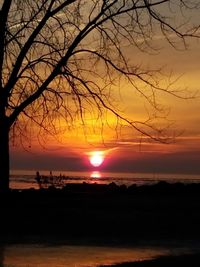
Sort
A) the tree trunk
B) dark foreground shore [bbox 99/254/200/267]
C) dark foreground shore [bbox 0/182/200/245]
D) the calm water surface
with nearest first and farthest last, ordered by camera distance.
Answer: dark foreground shore [bbox 99/254/200/267], the calm water surface, the tree trunk, dark foreground shore [bbox 0/182/200/245]

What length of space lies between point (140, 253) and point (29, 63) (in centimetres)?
636

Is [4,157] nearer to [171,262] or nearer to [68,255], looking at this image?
[68,255]

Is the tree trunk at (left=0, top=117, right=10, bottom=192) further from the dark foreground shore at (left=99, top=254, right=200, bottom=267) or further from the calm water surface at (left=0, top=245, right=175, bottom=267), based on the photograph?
the dark foreground shore at (left=99, top=254, right=200, bottom=267)

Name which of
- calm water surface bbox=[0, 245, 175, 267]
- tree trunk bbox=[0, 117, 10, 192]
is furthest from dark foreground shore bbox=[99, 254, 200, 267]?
tree trunk bbox=[0, 117, 10, 192]

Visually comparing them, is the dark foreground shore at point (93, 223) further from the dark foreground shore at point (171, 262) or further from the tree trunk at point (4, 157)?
the dark foreground shore at point (171, 262)

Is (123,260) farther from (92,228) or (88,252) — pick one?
(92,228)

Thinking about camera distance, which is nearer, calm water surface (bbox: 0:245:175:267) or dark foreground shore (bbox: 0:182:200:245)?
calm water surface (bbox: 0:245:175:267)

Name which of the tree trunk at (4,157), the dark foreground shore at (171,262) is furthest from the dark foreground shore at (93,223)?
the dark foreground shore at (171,262)

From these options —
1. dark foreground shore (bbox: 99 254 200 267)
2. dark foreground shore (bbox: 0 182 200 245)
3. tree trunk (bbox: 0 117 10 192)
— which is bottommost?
dark foreground shore (bbox: 99 254 200 267)

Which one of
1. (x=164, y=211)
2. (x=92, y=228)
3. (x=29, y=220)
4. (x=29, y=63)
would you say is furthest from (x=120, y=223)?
(x=29, y=63)

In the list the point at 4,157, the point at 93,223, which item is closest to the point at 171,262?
the point at 4,157

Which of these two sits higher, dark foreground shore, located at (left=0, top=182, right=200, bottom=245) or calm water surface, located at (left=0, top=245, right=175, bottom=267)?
dark foreground shore, located at (left=0, top=182, right=200, bottom=245)

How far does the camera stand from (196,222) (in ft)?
70.8

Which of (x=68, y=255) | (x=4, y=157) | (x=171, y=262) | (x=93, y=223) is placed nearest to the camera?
(x=171, y=262)
